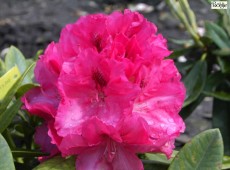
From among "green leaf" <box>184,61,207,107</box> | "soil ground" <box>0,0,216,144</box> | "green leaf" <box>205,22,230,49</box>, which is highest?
"green leaf" <box>205,22,230,49</box>

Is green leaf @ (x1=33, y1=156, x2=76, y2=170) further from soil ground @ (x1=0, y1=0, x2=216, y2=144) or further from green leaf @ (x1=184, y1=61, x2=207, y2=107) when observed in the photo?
soil ground @ (x1=0, y1=0, x2=216, y2=144)

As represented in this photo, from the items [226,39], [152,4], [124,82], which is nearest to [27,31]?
[152,4]

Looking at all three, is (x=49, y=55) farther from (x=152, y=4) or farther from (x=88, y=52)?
(x=152, y=4)

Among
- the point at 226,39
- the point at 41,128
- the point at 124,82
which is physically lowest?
the point at 226,39

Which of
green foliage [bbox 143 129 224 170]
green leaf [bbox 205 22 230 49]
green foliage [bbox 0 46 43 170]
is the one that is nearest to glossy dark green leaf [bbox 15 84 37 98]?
green foliage [bbox 0 46 43 170]

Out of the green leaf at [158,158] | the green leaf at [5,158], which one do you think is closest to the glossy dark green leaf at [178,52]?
the green leaf at [158,158]

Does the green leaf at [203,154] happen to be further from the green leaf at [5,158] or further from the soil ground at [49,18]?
the soil ground at [49,18]
